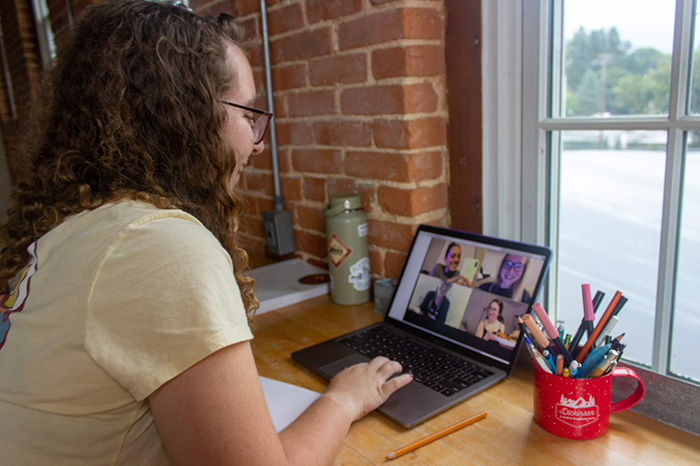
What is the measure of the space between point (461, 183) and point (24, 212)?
0.95 meters

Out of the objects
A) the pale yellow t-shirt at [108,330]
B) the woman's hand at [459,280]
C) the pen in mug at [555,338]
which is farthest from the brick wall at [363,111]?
the pale yellow t-shirt at [108,330]

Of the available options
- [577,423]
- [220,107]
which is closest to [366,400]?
[577,423]

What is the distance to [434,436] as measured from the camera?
86 cm

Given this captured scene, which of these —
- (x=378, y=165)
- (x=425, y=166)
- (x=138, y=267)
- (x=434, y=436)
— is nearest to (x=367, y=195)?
(x=378, y=165)

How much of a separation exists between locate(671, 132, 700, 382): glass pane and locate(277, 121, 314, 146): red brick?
3.30 feet

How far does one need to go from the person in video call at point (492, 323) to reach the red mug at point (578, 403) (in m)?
0.21

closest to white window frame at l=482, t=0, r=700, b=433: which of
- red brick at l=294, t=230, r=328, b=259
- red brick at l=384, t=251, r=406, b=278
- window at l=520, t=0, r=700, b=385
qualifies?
window at l=520, t=0, r=700, b=385

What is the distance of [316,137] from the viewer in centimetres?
165

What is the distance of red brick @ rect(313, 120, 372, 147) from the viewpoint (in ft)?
4.79

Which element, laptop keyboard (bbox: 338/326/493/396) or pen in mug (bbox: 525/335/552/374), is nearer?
pen in mug (bbox: 525/335/552/374)

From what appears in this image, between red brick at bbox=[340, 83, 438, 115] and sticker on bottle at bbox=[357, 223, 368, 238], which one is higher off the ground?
red brick at bbox=[340, 83, 438, 115]

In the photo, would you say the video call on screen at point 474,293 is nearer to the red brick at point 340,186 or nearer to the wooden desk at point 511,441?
the wooden desk at point 511,441

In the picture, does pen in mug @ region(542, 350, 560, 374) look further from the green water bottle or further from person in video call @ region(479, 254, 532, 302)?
the green water bottle

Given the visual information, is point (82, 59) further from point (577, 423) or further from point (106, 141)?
point (577, 423)
